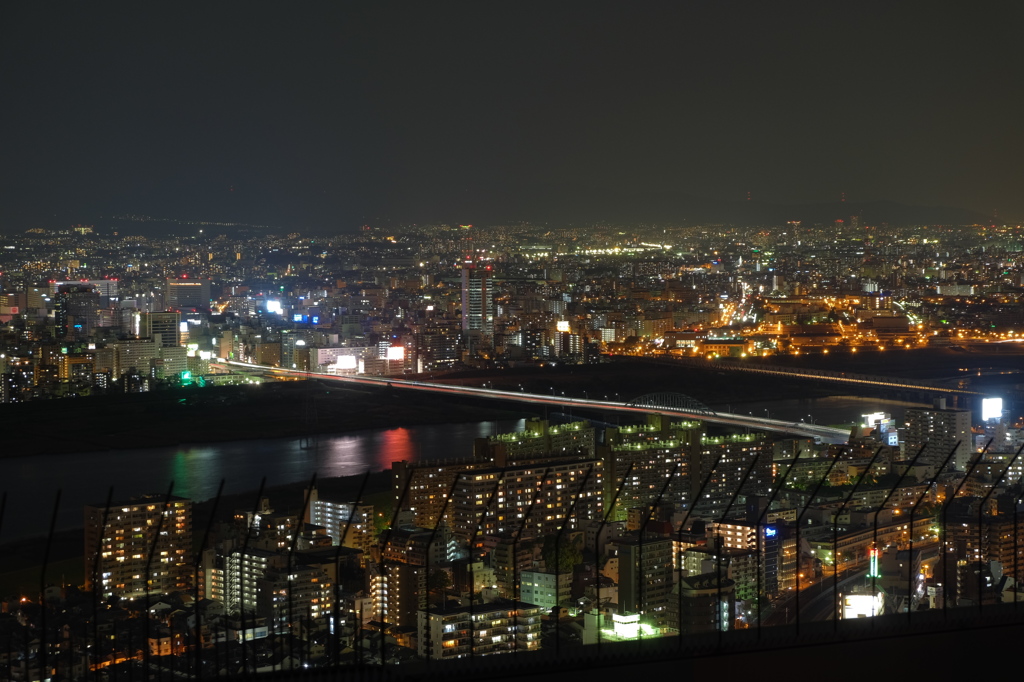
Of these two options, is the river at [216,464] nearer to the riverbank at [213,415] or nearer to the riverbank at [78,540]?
the riverbank at [78,540]

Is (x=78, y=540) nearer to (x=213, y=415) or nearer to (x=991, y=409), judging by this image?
(x=213, y=415)

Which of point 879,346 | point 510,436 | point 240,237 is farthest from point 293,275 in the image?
point 510,436

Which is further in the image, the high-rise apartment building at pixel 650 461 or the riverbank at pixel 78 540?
the high-rise apartment building at pixel 650 461

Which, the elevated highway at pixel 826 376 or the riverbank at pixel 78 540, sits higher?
the elevated highway at pixel 826 376

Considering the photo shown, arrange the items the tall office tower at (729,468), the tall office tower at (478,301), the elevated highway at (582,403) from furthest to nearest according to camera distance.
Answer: the tall office tower at (478,301) → the elevated highway at (582,403) → the tall office tower at (729,468)

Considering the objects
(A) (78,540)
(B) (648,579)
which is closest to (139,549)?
(A) (78,540)

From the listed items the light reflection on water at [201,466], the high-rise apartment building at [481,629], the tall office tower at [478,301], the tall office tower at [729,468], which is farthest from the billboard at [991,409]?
the tall office tower at [478,301]
